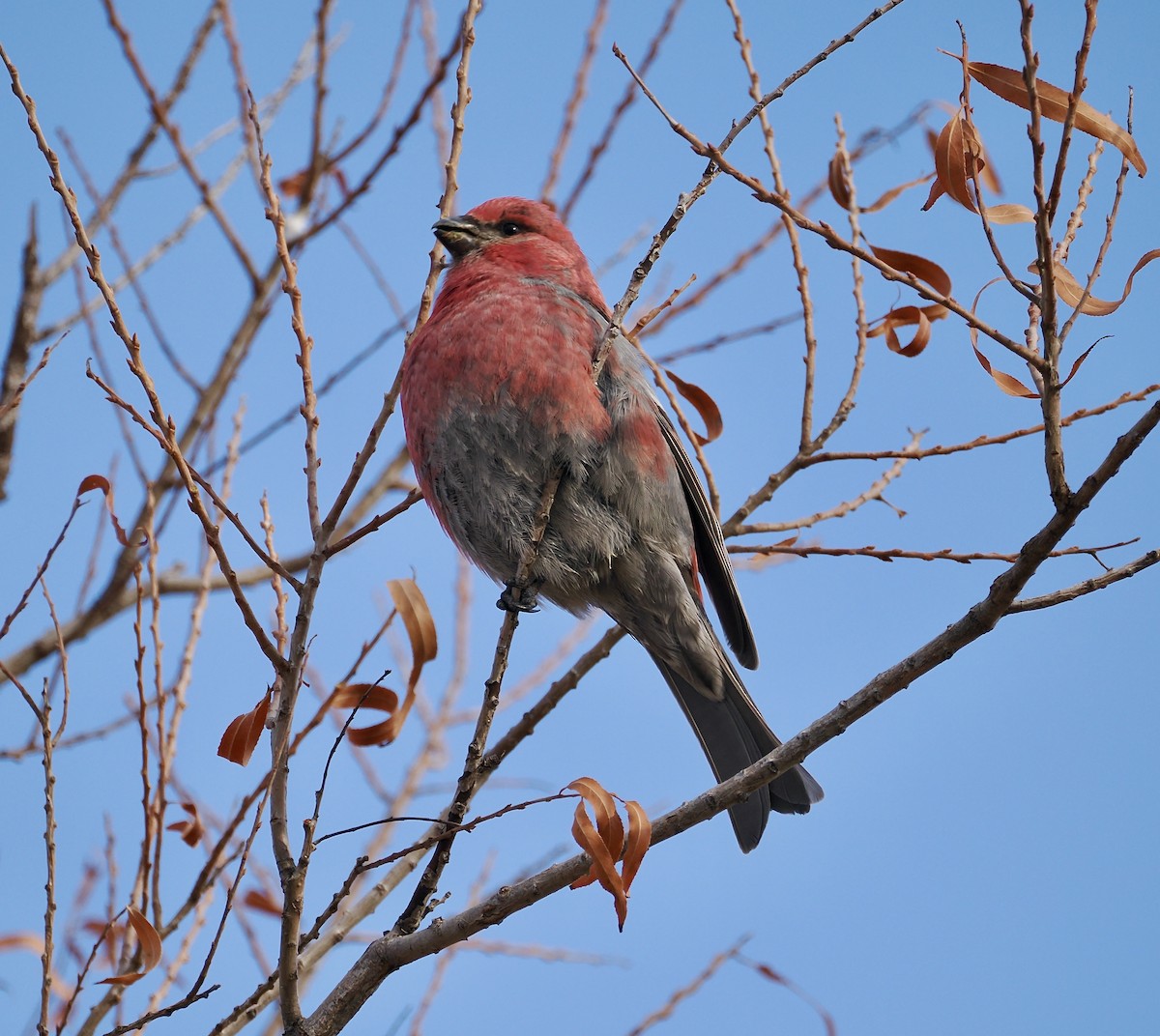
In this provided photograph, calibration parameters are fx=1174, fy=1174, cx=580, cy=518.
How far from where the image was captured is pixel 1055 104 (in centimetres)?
202

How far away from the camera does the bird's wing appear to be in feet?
11.3

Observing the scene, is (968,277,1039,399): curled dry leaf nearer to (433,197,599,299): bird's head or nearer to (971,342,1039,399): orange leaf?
(971,342,1039,399): orange leaf

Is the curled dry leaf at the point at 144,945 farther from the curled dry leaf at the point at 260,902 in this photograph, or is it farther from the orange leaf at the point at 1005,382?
the orange leaf at the point at 1005,382

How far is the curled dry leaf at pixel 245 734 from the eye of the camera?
240 centimetres

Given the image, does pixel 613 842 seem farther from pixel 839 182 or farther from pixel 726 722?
pixel 839 182

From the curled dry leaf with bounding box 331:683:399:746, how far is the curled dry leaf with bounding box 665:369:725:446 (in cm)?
113

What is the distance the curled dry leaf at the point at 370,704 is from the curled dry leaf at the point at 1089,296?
1.59m


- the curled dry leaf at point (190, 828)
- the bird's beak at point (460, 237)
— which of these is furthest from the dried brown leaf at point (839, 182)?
the curled dry leaf at point (190, 828)

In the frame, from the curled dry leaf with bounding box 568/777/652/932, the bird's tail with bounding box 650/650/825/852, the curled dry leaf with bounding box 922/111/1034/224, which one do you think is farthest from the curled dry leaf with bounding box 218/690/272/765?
the curled dry leaf with bounding box 922/111/1034/224

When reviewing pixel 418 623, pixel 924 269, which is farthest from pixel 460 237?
pixel 924 269

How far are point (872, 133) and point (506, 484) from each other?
6.50 ft

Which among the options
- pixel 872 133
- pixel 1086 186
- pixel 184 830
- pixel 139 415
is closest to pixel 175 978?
pixel 184 830

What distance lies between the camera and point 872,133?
415 cm

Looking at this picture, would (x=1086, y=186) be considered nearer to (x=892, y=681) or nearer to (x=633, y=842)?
(x=892, y=681)
